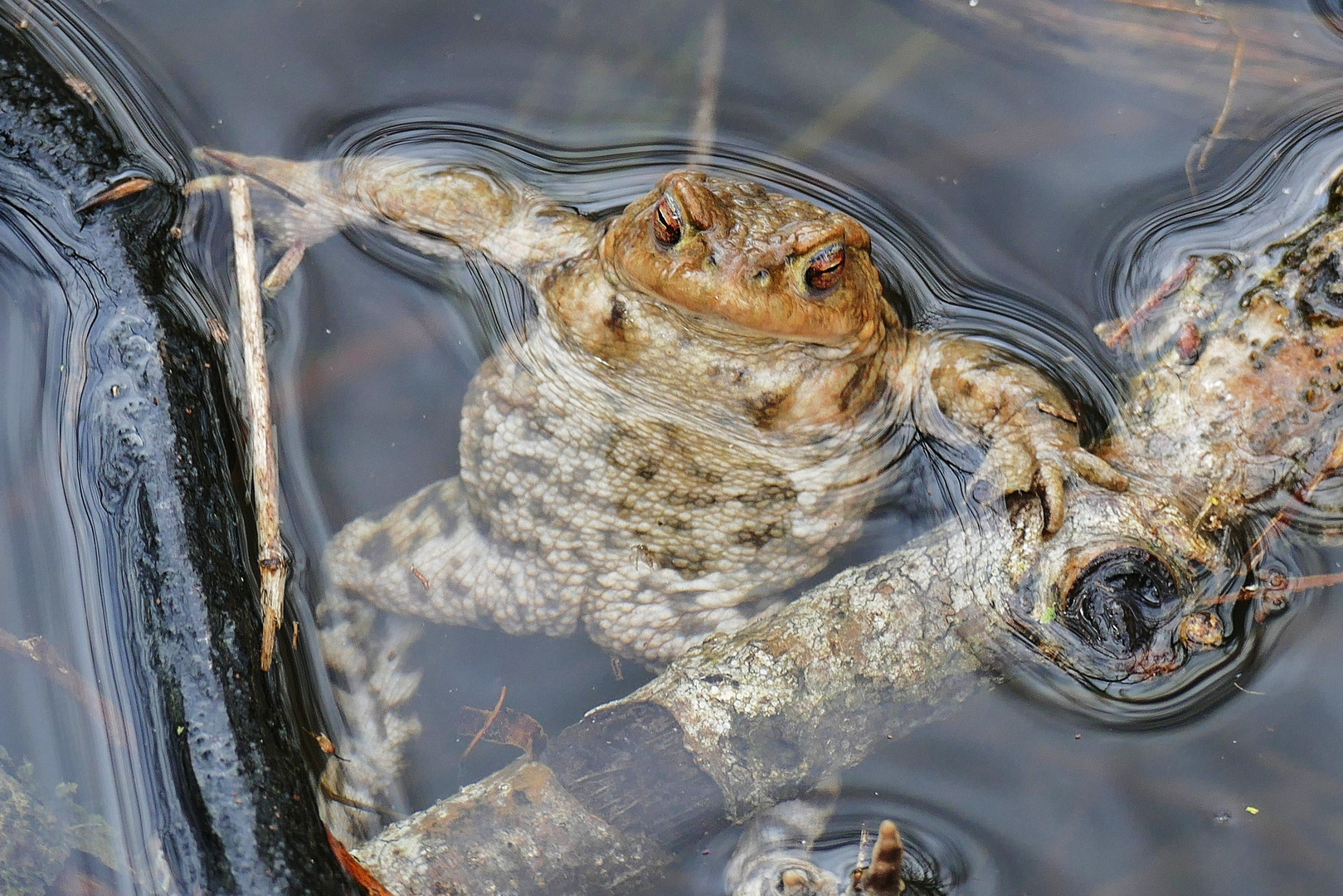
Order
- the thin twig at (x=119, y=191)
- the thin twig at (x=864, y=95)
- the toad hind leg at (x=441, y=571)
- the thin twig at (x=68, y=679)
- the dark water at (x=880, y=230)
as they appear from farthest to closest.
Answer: the thin twig at (x=864, y=95), the toad hind leg at (x=441, y=571), the thin twig at (x=119, y=191), the dark water at (x=880, y=230), the thin twig at (x=68, y=679)

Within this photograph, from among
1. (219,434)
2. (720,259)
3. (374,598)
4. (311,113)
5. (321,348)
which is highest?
(311,113)

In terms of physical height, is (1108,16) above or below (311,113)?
above

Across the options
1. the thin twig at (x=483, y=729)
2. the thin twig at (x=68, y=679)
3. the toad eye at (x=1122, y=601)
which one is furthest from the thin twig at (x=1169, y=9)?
the thin twig at (x=68, y=679)

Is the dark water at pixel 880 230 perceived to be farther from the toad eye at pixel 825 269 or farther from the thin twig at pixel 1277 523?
the toad eye at pixel 825 269

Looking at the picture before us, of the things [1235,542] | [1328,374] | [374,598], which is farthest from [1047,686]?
[374,598]

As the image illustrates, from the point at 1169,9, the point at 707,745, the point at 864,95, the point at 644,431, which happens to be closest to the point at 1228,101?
the point at 1169,9

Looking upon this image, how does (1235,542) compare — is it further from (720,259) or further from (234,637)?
(234,637)

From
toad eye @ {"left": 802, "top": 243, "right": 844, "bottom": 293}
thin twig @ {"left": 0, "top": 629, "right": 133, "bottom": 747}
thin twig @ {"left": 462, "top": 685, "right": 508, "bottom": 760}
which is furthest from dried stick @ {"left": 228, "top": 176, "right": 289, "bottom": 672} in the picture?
toad eye @ {"left": 802, "top": 243, "right": 844, "bottom": 293}

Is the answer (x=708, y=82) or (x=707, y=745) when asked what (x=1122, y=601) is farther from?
(x=708, y=82)
